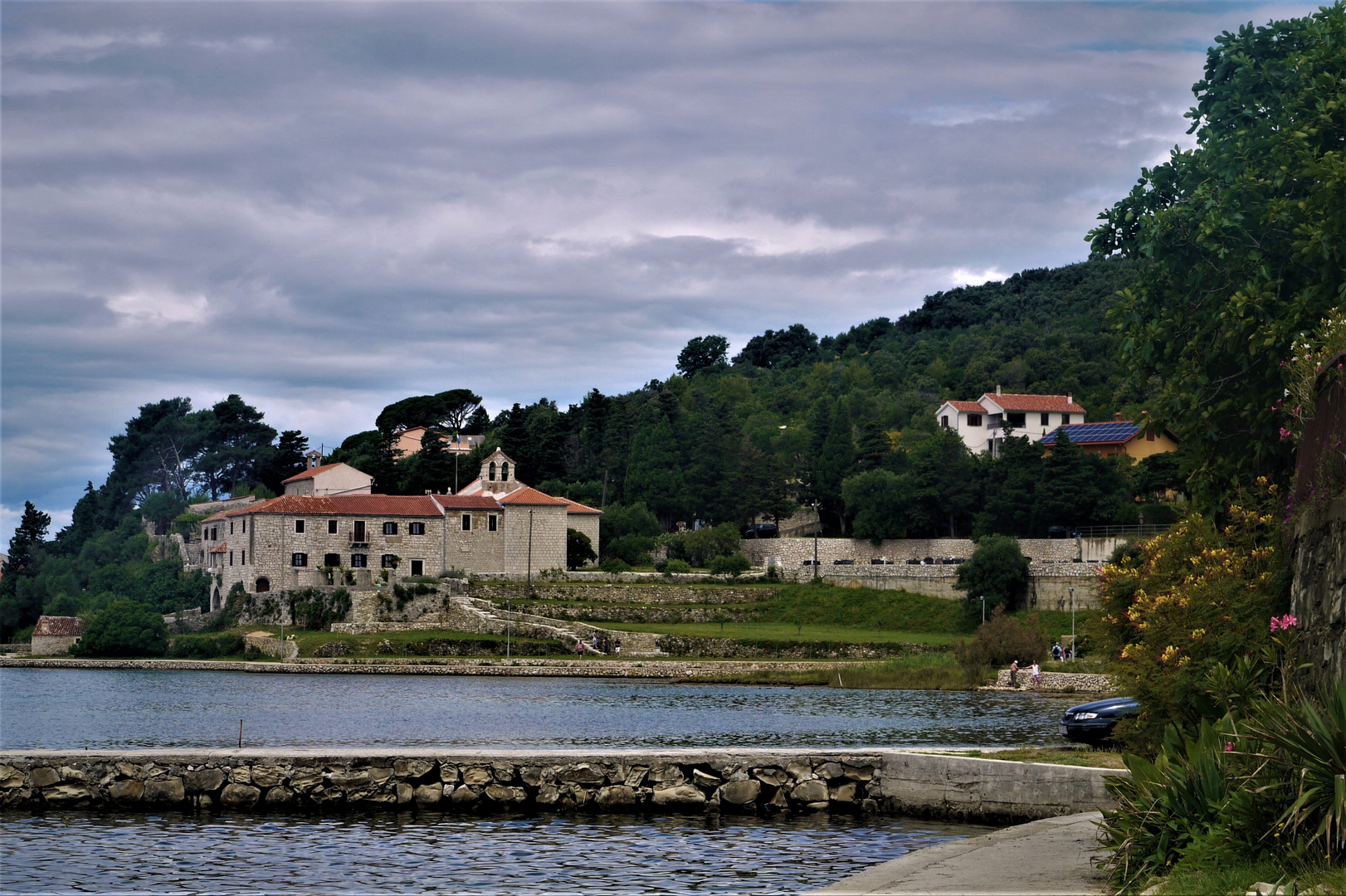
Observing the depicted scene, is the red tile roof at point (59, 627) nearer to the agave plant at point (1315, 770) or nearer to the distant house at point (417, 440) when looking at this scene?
the distant house at point (417, 440)

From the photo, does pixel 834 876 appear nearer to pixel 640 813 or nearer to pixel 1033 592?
pixel 640 813

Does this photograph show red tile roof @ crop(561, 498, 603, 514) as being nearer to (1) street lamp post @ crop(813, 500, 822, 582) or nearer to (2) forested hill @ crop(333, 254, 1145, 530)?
(2) forested hill @ crop(333, 254, 1145, 530)

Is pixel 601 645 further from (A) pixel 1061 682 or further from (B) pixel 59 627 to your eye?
(B) pixel 59 627

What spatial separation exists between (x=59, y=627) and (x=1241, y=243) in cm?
8769

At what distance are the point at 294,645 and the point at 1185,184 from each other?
65453 millimetres

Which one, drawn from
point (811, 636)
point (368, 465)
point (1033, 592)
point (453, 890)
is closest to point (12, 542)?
point (368, 465)

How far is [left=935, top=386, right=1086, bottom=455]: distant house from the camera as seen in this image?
112438 mm

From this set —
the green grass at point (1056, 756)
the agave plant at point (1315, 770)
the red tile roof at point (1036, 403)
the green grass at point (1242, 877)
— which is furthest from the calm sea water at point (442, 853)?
the red tile roof at point (1036, 403)

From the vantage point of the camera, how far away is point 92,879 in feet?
56.1

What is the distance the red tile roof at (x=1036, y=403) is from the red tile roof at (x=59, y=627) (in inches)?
2951

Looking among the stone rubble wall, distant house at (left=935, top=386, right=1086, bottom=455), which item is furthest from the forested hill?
the stone rubble wall

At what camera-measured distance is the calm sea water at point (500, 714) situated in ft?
116

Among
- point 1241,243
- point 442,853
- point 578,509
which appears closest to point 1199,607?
point 1241,243

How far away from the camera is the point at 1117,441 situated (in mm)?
99250
